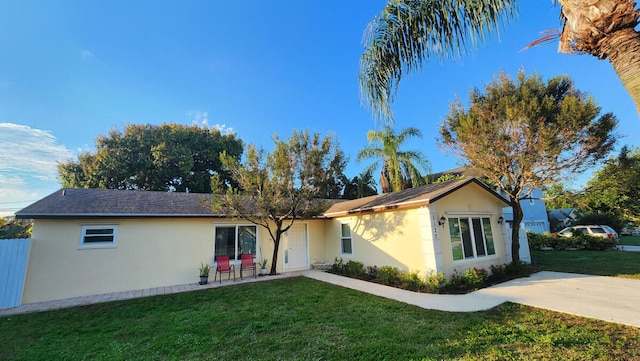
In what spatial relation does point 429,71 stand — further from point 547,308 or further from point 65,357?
point 65,357

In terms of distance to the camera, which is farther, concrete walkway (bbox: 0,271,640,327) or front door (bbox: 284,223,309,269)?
front door (bbox: 284,223,309,269)

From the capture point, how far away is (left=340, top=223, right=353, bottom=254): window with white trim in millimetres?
12273

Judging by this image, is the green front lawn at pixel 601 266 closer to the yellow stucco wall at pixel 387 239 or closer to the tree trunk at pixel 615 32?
the yellow stucco wall at pixel 387 239

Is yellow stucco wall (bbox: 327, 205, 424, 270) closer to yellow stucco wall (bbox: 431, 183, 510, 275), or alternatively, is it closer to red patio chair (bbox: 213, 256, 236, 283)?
yellow stucco wall (bbox: 431, 183, 510, 275)

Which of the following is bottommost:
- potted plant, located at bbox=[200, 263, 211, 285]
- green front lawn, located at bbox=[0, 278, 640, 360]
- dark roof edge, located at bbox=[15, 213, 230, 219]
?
green front lawn, located at bbox=[0, 278, 640, 360]

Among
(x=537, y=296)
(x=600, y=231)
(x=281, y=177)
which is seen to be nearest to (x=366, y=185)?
(x=281, y=177)

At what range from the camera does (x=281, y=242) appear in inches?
503

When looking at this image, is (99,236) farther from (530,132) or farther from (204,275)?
(530,132)

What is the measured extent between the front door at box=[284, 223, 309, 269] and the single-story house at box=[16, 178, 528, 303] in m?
0.19

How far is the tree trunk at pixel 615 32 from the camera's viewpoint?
2.18 meters

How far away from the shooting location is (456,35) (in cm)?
389

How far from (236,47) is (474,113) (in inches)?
404

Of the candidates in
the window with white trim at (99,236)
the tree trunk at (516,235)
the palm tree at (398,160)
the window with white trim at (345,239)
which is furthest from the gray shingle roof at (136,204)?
the palm tree at (398,160)

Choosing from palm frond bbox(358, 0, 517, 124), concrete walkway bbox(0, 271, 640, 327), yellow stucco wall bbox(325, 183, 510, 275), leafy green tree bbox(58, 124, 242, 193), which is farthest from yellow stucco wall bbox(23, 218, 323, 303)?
leafy green tree bbox(58, 124, 242, 193)
